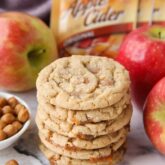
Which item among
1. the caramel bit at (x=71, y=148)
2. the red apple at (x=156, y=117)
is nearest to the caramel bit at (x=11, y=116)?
the caramel bit at (x=71, y=148)

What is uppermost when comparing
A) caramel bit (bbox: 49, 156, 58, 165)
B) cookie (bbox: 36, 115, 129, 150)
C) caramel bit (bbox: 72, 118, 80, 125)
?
caramel bit (bbox: 72, 118, 80, 125)

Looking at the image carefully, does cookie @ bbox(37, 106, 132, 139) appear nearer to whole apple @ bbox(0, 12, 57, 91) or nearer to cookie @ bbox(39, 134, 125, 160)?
cookie @ bbox(39, 134, 125, 160)

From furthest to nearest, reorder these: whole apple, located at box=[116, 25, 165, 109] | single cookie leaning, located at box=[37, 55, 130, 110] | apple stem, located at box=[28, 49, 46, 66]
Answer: apple stem, located at box=[28, 49, 46, 66], whole apple, located at box=[116, 25, 165, 109], single cookie leaning, located at box=[37, 55, 130, 110]

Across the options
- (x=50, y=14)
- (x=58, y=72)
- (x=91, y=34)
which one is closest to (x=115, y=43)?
(x=91, y=34)

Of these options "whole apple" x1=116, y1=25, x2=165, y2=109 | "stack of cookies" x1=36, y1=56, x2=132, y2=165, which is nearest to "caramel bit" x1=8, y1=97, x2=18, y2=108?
"stack of cookies" x1=36, y1=56, x2=132, y2=165

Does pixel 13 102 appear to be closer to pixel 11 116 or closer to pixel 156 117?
pixel 11 116

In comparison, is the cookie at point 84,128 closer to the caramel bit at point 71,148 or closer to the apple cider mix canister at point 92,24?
the caramel bit at point 71,148
